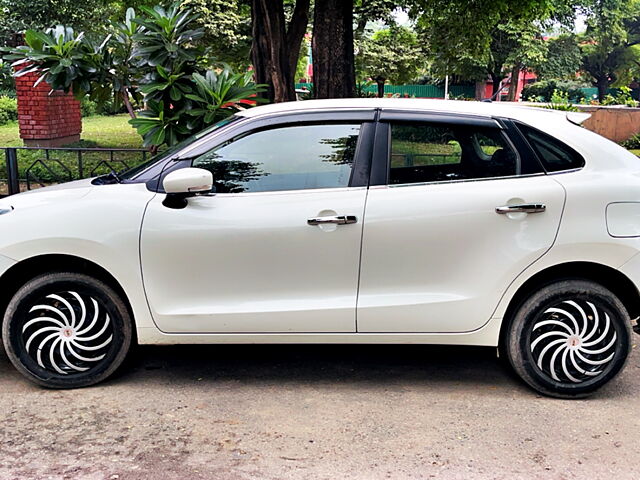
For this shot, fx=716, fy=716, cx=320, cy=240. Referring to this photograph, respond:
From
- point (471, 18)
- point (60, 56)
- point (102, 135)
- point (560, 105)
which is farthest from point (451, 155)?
point (102, 135)

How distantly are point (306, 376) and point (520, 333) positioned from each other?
141cm

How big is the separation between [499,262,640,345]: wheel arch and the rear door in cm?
17

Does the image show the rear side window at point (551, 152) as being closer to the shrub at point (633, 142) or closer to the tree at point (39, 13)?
the tree at point (39, 13)

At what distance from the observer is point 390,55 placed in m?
33.0

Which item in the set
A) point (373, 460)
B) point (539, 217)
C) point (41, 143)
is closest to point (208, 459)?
point (373, 460)

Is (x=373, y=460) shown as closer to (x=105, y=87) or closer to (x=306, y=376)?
(x=306, y=376)

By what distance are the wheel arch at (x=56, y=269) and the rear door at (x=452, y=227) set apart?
1516mm

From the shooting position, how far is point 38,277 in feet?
14.2

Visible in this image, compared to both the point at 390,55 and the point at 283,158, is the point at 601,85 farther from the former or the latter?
the point at 283,158

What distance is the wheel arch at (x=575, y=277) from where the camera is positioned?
431 cm

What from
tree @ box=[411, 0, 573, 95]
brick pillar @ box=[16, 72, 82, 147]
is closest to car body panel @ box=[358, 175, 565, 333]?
tree @ box=[411, 0, 573, 95]

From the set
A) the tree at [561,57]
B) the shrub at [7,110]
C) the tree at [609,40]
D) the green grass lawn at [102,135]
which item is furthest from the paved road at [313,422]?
the tree at [561,57]

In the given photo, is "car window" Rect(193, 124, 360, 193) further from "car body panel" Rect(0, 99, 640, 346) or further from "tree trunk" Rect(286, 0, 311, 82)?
"tree trunk" Rect(286, 0, 311, 82)

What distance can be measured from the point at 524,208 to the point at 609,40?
174 ft
